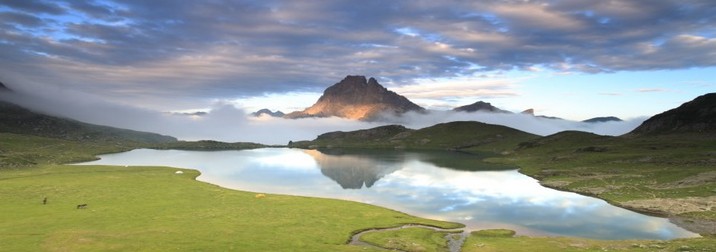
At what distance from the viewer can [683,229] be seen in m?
70.5

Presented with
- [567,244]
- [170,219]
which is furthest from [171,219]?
[567,244]

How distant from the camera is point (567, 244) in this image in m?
58.3

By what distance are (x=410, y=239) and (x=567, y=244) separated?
67.2ft

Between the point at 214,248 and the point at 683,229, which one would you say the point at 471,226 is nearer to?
the point at 683,229

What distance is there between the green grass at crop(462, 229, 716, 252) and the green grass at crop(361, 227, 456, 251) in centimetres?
377

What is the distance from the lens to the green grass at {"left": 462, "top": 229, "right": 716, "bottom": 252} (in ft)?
177

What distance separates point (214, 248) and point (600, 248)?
46.8 meters

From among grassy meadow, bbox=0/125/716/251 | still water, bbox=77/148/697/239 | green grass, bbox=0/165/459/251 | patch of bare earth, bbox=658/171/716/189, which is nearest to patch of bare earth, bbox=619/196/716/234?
grassy meadow, bbox=0/125/716/251

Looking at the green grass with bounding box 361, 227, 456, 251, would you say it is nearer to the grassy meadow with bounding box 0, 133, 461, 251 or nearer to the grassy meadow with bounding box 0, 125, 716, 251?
the grassy meadow with bounding box 0, 125, 716, 251

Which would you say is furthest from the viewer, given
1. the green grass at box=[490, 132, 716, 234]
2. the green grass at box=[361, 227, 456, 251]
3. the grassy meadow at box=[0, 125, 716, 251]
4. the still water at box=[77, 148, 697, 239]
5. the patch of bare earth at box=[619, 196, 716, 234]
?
the green grass at box=[490, 132, 716, 234]

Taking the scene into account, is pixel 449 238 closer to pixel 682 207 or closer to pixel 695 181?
pixel 682 207

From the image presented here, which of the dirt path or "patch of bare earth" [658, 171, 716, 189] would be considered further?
"patch of bare earth" [658, 171, 716, 189]

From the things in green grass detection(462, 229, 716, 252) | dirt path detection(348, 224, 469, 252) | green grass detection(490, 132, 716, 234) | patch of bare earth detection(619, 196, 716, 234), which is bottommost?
dirt path detection(348, 224, 469, 252)

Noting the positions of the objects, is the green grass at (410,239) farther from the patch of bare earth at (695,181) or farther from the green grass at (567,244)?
the patch of bare earth at (695,181)
